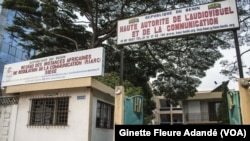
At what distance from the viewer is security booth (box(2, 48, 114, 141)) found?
976cm

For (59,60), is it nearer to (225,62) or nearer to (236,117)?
(236,117)

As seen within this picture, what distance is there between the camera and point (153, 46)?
18219 mm

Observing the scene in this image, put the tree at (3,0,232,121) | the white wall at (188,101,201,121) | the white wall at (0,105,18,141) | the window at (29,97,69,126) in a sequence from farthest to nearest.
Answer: the white wall at (188,101,201,121) → the tree at (3,0,232,121) → the white wall at (0,105,18,141) → the window at (29,97,69,126)

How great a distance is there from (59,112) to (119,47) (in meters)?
6.51

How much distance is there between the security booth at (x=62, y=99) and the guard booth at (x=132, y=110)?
177 cm

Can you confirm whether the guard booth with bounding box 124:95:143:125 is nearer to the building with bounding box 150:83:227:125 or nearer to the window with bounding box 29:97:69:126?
the window with bounding box 29:97:69:126

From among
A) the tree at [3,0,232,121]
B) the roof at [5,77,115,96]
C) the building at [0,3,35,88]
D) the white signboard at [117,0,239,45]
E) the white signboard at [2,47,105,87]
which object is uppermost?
the building at [0,3,35,88]

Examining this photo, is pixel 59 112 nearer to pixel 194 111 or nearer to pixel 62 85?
pixel 62 85

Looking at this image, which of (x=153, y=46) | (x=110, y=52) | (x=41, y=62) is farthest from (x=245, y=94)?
(x=110, y=52)

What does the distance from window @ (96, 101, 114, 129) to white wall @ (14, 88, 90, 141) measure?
2.57 feet

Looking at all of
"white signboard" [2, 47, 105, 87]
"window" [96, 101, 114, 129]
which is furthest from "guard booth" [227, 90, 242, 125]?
"window" [96, 101, 114, 129]

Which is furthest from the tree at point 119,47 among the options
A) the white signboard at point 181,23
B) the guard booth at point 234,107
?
the guard booth at point 234,107

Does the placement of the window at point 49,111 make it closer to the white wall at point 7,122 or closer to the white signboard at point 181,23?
the white wall at point 7,122

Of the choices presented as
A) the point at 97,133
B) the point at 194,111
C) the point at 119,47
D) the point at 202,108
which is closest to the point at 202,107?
the point at 202,108
